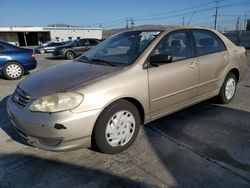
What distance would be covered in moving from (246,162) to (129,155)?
139 cm

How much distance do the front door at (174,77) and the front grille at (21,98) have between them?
62.7 inches

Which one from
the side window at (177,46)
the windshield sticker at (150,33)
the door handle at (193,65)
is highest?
the windshield sticker at (150,33)

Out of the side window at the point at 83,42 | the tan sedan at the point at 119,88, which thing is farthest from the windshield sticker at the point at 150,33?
the side window at the point at 83,42

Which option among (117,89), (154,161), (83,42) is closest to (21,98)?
(117,89)

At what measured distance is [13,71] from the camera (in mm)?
8680

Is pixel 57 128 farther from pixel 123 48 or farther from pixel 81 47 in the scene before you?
pixel 81 47

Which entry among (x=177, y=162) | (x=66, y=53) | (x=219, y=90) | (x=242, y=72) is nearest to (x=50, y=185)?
(x=177, y=162)

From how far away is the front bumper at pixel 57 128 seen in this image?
2.72 m

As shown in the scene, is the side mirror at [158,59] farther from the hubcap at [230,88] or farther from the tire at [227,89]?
the hubcap at [230,88]

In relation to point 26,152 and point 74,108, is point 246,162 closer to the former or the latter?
point 74,108

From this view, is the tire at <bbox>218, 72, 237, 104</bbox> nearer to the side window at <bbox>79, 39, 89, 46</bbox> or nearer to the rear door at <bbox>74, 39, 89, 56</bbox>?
the rear door at <bbox>74, 39, 89, 56</bbox>

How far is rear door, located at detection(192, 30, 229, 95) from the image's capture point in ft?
13.8

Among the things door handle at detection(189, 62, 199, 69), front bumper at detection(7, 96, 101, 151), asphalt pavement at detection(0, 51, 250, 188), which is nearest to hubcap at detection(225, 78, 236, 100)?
asphalt pavement at detection(0, 51, 250, 188)

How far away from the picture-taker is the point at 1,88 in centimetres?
723
